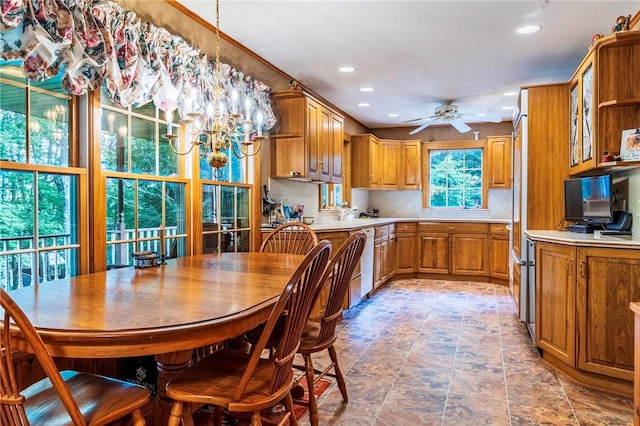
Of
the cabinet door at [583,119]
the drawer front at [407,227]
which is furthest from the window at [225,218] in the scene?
the drawer front at [407,227]

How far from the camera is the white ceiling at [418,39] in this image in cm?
280

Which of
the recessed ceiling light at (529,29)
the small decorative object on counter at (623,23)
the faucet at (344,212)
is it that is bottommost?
the faucet at (344,212)

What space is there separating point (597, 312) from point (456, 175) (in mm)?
4570

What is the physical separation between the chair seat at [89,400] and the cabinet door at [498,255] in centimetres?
538

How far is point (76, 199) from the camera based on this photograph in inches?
87.5

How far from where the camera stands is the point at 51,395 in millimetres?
1333

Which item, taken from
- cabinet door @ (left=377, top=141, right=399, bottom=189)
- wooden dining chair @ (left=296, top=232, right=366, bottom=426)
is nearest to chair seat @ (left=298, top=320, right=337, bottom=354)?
wooden dining chair @ (left=296, top=232, right=366, bottom=426)

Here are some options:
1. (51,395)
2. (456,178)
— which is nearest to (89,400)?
(51,395)

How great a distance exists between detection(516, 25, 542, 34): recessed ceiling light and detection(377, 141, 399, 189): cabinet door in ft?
11.4

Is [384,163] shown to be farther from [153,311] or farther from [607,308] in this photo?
[153,311]

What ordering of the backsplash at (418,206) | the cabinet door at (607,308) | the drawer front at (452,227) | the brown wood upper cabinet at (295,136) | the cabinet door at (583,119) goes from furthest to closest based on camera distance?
the backsplash at (418,206)
the drawer front at (452,227)
the brown wood upper cabinet at (295,136)
the cabinet door at (583,119)
the cabinet door at (607,308)

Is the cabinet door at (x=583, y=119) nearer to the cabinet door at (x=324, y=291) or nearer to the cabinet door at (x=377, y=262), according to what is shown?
the cabinet door at (x=324, y=291)

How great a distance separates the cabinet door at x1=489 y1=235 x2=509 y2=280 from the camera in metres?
5.76

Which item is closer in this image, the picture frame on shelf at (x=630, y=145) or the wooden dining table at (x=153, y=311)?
the wooden dining table at (x=153, y=311)
